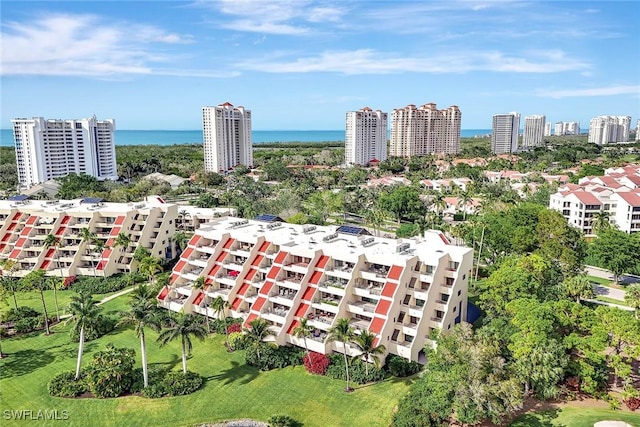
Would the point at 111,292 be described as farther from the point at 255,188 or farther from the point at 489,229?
the point at 255,188

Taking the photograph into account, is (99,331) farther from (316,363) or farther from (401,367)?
(401,367)

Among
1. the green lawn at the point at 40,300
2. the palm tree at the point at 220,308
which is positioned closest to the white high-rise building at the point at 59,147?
the green lawn at the point at 40,300

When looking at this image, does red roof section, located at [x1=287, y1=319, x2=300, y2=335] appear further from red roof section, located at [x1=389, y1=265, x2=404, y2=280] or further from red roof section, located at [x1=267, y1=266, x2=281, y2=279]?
red roof section, located at [x1=389, y1=265, x2=404, y2=280]

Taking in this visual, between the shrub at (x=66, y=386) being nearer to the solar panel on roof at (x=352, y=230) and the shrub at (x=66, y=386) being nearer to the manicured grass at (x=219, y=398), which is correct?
the manicured grass at (x=219, y=398)

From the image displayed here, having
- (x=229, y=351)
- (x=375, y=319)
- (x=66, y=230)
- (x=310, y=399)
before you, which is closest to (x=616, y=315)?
(x=375, y=319)

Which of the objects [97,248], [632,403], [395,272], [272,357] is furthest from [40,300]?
[632,403]

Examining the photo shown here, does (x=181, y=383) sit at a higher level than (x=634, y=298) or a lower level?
lower
